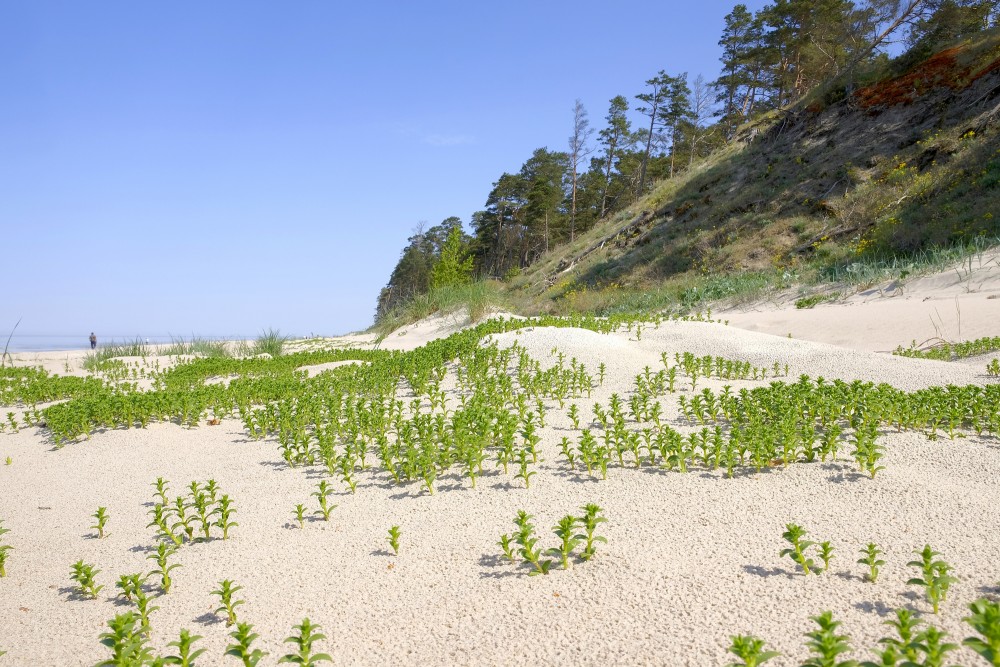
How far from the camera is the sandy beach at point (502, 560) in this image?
2703mm

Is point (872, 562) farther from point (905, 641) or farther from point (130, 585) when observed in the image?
point (130, 585)

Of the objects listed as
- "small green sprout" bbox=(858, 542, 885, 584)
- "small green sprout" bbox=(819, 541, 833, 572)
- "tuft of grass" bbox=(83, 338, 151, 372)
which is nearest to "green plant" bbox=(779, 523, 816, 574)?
"small green sprout" bbox=(819, 541, 833, 572)

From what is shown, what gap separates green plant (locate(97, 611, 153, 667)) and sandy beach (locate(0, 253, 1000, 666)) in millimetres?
262

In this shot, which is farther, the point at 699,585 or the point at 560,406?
the point at 560,406

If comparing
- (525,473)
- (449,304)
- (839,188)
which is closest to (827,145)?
(839,188)

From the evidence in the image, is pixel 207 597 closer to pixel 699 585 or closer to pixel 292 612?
pixel 292 612

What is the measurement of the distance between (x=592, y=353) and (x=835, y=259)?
38.4 feet

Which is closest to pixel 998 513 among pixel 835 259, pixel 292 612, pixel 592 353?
pixel 292 612

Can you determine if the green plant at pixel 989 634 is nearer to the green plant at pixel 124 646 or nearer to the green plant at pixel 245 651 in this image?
the green plant at pixel 245 651

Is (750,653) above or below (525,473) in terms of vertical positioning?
below

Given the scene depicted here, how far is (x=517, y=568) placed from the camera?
3.34 metres

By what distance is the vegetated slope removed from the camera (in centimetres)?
1625

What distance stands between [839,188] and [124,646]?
959 inches

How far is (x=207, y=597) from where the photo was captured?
3.30 m
